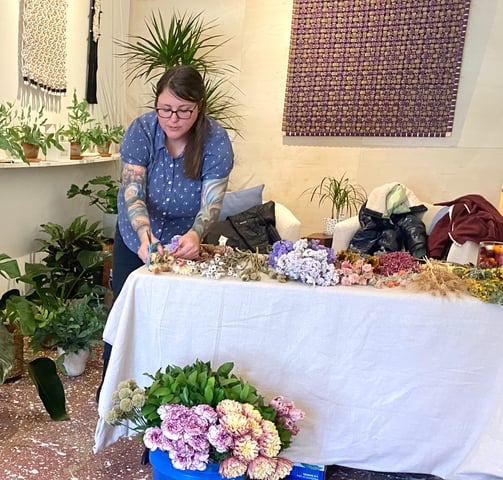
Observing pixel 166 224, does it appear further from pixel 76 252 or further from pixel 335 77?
pixel 335 77

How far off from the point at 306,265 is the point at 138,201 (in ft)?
1.99

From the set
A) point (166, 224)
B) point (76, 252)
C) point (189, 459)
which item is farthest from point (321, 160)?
point (189, 459)

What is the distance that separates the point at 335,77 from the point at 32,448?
302cm

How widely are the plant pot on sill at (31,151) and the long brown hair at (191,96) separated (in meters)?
1.17

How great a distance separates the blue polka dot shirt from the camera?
5.68 feet

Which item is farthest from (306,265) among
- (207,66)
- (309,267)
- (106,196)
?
(207,66)

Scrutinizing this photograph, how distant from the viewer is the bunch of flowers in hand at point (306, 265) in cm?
153

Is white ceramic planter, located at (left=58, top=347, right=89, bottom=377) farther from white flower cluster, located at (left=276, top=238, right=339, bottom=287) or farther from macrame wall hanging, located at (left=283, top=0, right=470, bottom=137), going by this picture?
macrame wall hanging, located at (left=283, top=0, right=470, bottom=137)

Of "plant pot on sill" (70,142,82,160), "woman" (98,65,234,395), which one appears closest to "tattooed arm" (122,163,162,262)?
"woman" (98,65,234,395)

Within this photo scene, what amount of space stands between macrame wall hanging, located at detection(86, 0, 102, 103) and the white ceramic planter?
6.04 ft

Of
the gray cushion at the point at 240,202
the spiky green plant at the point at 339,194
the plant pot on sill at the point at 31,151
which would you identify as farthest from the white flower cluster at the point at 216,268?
the spiky green plant at the point at 339,194

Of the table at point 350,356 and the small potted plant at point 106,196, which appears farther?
the small potted plant at point 106,196

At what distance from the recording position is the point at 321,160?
389cm

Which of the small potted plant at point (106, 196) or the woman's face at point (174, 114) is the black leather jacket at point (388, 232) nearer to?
the small potted plant at point (106, 196)
